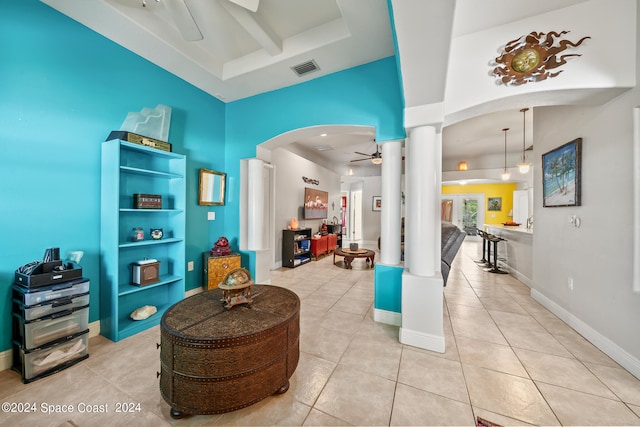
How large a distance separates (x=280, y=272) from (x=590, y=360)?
4210 mm

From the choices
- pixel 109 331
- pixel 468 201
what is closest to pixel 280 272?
pixel 109 331

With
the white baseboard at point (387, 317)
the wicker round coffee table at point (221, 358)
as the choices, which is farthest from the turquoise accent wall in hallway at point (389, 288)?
the wicker round coffee table at point (221, 358)

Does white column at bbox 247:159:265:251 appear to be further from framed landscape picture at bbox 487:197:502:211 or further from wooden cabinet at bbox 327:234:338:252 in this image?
framed landscape picture at bbox 487:197:502:211

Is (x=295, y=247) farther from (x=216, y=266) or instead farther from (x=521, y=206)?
(x=521, y=206)

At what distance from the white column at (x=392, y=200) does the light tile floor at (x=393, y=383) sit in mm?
867

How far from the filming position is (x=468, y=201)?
921cm

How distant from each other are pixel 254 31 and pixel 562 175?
3.84 metres

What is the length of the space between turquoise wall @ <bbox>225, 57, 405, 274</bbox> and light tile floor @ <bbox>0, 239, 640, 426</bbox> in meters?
1.86

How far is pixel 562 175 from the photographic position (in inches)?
104

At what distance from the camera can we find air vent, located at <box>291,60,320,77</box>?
2.75m

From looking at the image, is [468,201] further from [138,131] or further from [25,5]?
[25,5]

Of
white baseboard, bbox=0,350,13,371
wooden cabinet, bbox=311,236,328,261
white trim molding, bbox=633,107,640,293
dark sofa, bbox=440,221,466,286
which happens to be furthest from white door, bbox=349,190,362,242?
white baseboard, bbox=0,350,13,371

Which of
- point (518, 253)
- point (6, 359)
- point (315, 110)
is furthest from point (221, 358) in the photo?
point (518, 253)

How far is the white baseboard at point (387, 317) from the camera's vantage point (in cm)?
254
